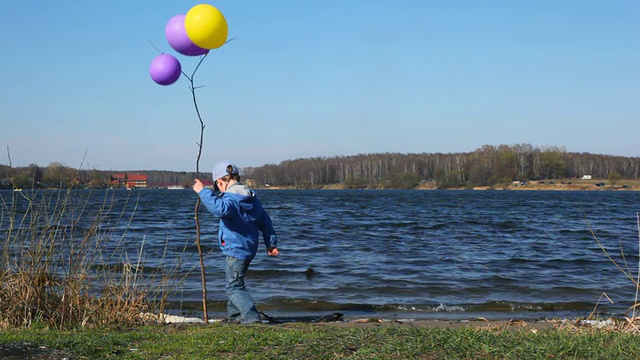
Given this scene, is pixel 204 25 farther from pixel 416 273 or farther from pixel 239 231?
pixel 416 273

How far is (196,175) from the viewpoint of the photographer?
720cm

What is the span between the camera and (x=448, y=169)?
159 metres

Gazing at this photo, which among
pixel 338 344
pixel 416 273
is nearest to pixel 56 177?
pixel 338 344

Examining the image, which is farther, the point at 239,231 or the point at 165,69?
the point at 239,231

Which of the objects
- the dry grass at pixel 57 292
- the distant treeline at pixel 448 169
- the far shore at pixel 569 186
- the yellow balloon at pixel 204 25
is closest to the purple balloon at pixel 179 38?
the yellow balloon at pixel 204 25

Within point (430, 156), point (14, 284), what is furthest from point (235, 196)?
point (430, 156)

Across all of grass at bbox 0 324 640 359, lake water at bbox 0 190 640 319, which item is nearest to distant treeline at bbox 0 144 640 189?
lake water at bbox 0 190 640 319

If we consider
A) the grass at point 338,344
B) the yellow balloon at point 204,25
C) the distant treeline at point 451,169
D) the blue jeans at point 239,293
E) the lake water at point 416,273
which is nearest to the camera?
the grass at point 338,344

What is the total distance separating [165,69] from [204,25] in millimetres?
702

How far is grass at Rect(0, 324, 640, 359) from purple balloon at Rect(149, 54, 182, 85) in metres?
2.76

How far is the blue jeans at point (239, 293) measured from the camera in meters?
7.43

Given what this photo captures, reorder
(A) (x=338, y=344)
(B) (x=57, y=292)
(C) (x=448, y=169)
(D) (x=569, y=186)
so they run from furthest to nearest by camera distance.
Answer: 1. (C) (x=448, y=169)
2. (D) (x=569, y=186)
3. (B) (x=57, y=292)
4. (A) (x=338, y=344)

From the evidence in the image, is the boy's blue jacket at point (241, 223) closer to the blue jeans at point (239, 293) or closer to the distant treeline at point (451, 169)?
the blue jeans at point (239, 293)

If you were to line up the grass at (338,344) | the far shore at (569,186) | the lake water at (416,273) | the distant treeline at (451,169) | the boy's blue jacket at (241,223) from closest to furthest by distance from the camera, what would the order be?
1. the grass at (338,344)
2. the boy's blue jacket at (241,223)
3. the lake water at (416,273)
4. the far shore at (569,186)
5. the distant treeline at (451,169)
